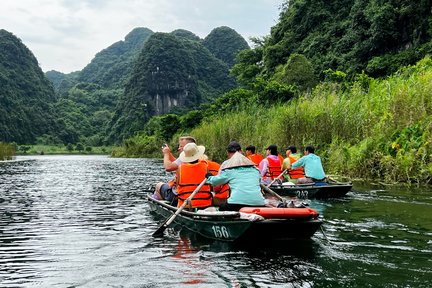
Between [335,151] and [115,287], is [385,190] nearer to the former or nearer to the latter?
[335,151]

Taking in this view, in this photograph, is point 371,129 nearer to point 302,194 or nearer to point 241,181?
point 302,194

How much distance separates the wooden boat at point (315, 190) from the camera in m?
9.50

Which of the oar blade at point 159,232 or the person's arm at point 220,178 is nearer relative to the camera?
the person's arm at point 220,178

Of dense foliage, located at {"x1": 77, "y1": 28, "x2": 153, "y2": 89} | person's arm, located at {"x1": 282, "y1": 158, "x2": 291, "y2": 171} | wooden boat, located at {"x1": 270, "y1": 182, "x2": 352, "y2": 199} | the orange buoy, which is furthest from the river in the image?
dense foliage, located at {"x1": 77, "y1": 28, "x2": 153, "y2": 89}

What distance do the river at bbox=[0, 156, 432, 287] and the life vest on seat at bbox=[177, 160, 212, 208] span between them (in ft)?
1.86

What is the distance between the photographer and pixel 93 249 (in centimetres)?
570

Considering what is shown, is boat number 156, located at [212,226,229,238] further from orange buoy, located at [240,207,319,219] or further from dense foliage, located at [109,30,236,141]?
dense foliage, located at [109,30,236,141]

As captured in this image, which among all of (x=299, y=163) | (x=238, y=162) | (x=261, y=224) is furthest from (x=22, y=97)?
(x=261, y=224)

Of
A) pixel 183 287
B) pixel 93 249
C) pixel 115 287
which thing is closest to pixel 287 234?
pixel 183 287

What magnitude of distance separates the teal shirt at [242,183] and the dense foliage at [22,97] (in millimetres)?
76338

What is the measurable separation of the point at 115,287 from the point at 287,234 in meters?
2.18

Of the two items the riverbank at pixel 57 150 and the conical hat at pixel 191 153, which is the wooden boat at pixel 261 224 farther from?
the riverbank at pixel 57 150

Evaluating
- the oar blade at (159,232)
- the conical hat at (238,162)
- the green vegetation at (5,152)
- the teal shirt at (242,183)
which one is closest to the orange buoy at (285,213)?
the teal shirt at (242,183)

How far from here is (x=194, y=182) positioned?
632 centimetres
